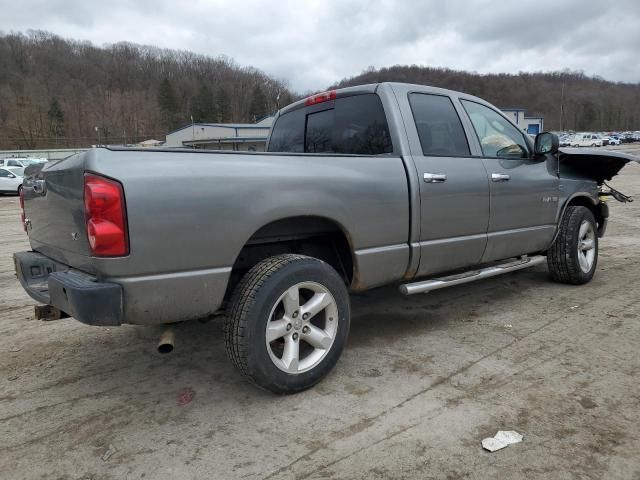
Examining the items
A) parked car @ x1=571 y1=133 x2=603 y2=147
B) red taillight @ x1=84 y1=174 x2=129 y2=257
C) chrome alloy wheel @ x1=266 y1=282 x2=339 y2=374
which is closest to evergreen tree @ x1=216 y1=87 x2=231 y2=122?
parked car @ x1=571 y1=133 x2=603 y2=147

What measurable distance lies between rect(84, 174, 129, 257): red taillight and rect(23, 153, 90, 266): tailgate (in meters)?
0.12

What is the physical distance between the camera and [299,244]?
11.2 feet

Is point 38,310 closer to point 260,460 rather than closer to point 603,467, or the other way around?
point 260,460

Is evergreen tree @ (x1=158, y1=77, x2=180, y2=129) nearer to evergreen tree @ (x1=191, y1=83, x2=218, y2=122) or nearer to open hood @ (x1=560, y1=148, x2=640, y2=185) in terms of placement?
evergreen tree @ (x1=191, y1=83, x2=218, y2=122)

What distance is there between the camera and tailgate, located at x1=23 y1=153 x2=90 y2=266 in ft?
8.21

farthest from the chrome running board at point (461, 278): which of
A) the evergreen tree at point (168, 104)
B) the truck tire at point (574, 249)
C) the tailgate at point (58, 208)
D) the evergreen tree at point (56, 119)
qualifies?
the evergreen tree at point (168, 104)

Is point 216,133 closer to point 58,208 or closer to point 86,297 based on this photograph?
point 58,208

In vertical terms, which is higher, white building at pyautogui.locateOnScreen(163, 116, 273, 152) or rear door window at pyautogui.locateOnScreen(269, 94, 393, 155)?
white building at pyautogui.locateOnScreen(163, 116, 273, 152)

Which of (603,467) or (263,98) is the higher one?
(263,98)

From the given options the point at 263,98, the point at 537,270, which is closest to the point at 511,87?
the point at 263,98

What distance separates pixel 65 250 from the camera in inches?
108

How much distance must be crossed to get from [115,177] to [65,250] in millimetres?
713

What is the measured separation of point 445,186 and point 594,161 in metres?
2.55

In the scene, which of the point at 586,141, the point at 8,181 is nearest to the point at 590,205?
the point at 8,181
